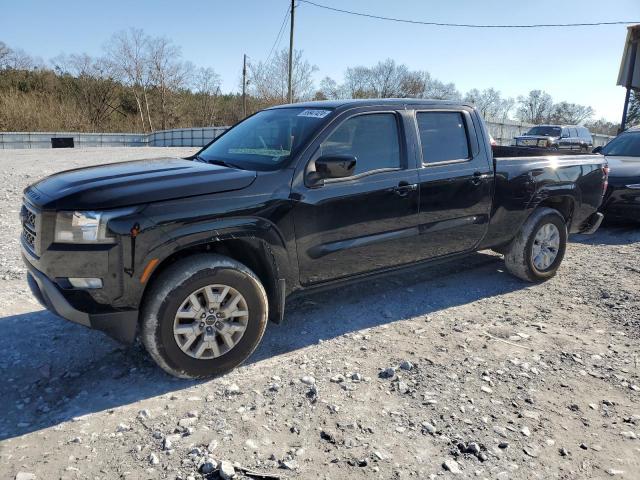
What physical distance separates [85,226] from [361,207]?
77.0 inches

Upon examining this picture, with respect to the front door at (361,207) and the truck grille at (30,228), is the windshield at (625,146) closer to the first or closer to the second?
the front door at (361,207)

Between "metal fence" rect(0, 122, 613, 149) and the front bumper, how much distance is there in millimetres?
24288

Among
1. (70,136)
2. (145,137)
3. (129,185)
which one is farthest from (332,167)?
(145,137)

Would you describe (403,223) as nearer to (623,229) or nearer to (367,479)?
(367,479)

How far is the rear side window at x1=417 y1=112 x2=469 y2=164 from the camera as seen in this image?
439 centimetres

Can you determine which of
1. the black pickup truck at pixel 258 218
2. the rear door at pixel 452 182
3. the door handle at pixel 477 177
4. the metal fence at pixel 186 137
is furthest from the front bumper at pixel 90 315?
the metal fence at pixel 186 137

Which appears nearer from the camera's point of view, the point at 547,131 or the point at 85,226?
the point at 85,226

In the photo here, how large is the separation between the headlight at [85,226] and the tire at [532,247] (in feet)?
13.0

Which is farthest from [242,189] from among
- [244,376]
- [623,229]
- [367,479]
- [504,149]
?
[623,229]

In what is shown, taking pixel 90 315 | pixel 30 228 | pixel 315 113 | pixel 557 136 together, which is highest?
pixel 557 136

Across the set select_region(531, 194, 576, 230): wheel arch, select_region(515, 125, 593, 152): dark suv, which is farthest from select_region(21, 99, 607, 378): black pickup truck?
select_region(515, 125, 593, 152): dark suv

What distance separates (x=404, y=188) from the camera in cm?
411

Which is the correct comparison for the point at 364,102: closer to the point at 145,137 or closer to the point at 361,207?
the point at 361,207

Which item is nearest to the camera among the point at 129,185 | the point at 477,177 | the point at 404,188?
the point at 129,185
